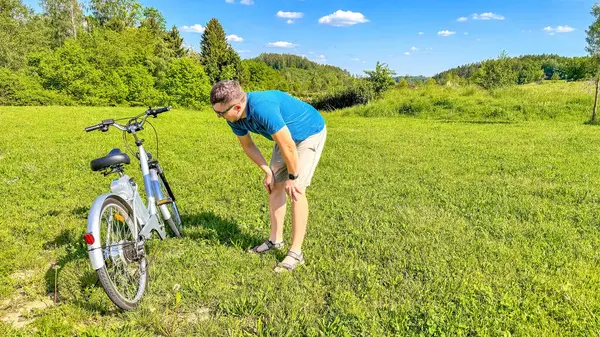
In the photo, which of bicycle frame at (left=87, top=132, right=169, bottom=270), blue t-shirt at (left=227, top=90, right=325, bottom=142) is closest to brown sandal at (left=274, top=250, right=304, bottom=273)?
blue t-shirt at (left=227, top=90, right=325, bottom=142)

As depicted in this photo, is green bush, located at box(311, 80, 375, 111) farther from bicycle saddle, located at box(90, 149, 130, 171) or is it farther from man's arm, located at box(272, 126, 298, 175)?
bicycle saddle, located at box(90, 149, 130, 171)

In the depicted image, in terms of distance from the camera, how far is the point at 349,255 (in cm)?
354

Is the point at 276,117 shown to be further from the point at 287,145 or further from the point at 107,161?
the point at 107,161

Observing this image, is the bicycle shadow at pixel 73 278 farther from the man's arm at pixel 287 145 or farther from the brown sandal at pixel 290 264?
the man's arm at pixel 287 145

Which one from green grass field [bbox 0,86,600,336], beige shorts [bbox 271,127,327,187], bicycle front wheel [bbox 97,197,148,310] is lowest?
green grass field [bbox 0,86,600,336]

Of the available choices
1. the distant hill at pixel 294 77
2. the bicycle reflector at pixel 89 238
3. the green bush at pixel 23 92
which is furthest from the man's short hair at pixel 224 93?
the distant hill at pixel 294 77

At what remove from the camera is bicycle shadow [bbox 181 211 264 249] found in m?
3.87

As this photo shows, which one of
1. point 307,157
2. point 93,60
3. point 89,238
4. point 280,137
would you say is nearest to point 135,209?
point 89,238

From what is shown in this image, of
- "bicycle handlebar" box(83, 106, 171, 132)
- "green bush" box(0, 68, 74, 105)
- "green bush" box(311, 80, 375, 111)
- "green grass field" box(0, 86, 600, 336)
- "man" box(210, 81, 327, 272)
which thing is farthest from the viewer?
"green bush" box(311, 80, 375, 111)

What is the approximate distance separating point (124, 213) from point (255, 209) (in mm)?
2121

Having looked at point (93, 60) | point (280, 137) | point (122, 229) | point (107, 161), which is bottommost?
point (122, 229)

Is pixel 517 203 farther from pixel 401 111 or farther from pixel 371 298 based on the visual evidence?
pixel 401 111

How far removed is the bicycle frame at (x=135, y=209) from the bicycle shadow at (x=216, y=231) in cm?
48

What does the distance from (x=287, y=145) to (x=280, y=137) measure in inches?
3.6
